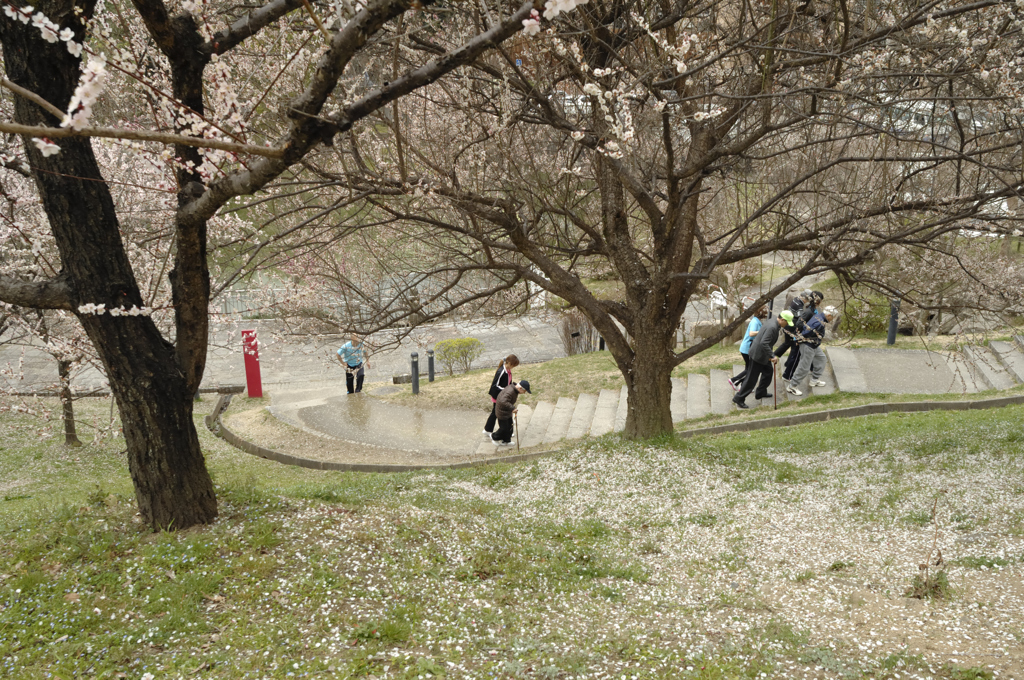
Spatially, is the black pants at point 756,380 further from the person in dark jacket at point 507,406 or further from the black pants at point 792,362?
the person in dark jacket at point 507,406

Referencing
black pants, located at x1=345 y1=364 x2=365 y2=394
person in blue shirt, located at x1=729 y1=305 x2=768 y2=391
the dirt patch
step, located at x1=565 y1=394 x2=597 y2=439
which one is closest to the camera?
the dirt patch

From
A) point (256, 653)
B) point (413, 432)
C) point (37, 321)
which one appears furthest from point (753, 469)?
point (37, 321)

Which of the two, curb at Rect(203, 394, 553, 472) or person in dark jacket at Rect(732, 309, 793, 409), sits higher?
person in dark jacket at Rect(732, 309, 793, 409)

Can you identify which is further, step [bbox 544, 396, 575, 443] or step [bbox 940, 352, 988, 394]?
step [bbox 544, 396, 575, 443]

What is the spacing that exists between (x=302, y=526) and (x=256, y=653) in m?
1.79

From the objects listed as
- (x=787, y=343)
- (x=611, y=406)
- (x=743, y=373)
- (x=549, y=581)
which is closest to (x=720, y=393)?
(x=743, y=373)

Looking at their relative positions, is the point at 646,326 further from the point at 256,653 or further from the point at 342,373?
the point at 342,373

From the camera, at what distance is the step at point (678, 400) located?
13.6 m

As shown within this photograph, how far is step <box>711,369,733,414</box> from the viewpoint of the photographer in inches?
531

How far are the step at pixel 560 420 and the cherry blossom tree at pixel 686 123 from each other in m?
3.55

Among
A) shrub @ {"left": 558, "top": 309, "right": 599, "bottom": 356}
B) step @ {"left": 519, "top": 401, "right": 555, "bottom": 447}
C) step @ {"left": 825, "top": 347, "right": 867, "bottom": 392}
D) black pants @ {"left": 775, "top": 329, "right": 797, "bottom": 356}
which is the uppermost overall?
shrub @ {"left": 558, "top": 309, "right": 599, "bottom": 356}

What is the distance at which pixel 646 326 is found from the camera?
933 centimetres

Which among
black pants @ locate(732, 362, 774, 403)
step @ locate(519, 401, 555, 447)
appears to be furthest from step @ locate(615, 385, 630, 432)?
black pants @ locate(732, 362, 774, 403)

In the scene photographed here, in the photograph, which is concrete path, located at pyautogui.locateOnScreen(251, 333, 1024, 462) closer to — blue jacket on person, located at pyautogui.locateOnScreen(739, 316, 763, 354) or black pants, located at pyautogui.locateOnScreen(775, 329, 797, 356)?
black pants, located at pyautogui.locateOnScreen(775, 329, 797, 356)
